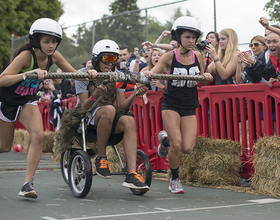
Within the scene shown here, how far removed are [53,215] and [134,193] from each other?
4.94 ft

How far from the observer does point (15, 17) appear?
27.9 metres

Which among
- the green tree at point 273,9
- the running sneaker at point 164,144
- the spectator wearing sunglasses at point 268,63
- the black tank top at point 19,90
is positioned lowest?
the running sneaker at point 164,144

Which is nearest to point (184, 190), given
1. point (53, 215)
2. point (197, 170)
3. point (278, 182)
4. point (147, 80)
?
point (197, 170)

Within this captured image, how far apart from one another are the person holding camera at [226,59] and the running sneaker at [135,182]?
2.35m

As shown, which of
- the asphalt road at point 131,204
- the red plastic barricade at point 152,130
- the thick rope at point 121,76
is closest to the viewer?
the asphalt road at point 131,204

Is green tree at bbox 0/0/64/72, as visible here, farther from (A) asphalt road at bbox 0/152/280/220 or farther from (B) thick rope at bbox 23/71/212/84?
(B) thick rope at bbox 23/71/212/84

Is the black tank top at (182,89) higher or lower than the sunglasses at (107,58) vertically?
lower

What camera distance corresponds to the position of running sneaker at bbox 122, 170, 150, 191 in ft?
15.8

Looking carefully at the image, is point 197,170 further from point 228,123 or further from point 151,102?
point 151,102

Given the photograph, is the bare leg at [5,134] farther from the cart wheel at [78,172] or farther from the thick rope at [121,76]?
the thick rope at [121,76]

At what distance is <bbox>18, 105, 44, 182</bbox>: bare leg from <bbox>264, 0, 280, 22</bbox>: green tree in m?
6.39

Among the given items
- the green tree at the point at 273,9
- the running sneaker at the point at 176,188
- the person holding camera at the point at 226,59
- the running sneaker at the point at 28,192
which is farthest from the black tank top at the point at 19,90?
the green tree at the point at 273,9

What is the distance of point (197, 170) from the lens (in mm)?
6082

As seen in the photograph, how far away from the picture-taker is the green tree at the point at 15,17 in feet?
88.7
